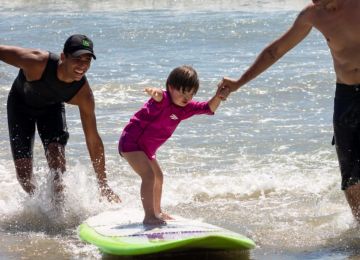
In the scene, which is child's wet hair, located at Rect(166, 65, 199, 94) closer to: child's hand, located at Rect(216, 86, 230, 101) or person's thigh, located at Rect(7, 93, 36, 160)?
child's hand, located at Rect(216, 86, 230, 101)

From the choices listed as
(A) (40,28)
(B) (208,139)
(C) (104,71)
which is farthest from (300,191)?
(A) (40,28)

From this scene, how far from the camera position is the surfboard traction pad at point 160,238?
579 cm

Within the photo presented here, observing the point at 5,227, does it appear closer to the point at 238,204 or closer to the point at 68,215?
the point at 68,215

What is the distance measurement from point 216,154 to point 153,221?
128 inches

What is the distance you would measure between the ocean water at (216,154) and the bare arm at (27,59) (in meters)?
0.88

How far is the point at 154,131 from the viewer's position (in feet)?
21.4

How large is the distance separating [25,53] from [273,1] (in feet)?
50.0

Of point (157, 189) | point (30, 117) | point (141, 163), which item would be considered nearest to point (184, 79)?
point (141, 163)

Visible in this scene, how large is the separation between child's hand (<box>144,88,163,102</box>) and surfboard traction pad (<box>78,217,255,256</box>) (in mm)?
824

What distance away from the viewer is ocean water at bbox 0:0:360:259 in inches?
269

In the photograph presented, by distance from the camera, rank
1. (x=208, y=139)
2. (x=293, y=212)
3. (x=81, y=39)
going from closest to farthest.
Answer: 1. (x=81, y=39)
2. (x=293, y=212)
3. (x=208, y=139)

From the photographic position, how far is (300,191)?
8.25 m

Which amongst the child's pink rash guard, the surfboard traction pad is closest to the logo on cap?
the child's pink rash guard

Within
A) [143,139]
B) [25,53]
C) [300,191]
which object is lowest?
[300,191]
